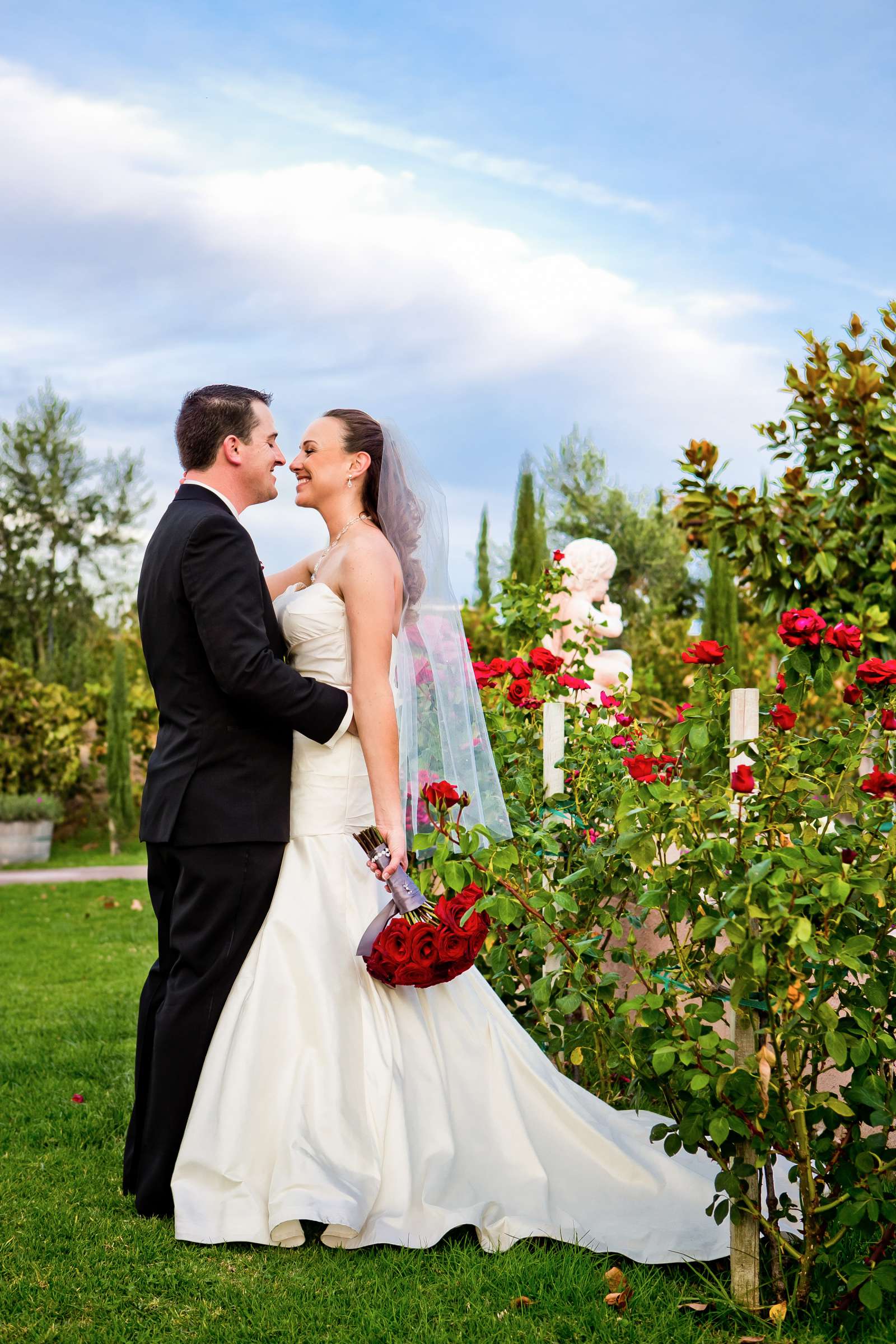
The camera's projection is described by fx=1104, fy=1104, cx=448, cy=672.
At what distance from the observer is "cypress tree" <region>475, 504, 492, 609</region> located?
98.1 feet

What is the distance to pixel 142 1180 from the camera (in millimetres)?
3098

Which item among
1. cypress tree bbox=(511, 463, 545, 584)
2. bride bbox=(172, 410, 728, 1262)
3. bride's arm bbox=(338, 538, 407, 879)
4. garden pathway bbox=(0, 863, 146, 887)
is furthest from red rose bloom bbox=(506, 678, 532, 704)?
cypress tree bbox=(511, 463, 545, 584)

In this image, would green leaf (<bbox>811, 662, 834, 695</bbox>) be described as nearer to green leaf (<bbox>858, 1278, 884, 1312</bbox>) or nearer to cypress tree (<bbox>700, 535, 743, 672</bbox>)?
green leaf (<bbox>858, 1278, 884, 1312</bbox>)

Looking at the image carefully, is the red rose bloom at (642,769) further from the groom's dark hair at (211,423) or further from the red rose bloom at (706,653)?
the groom's dark hair at (211,423)

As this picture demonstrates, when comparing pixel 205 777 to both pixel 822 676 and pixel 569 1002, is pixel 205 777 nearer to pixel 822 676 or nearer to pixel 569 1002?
pixel 569 1002

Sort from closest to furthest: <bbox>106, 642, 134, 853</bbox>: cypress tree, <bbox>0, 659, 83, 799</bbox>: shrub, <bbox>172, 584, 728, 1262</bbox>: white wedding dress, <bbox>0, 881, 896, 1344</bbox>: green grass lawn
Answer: <bbox>0, 881, 896, 1344</bbox>: green grass lawn, <bbox>172, 584, 728, 1262</bbox>: white wedding dress, <bbox>0, 659, 83, 799</bbox>: shrub, <bbox>106, 642, 134, 853</bbox>: cypress tree

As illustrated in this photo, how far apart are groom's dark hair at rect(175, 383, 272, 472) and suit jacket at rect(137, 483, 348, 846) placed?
15 centimetres

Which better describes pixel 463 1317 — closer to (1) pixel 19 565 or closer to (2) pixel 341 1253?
(2) pixel 341 1253

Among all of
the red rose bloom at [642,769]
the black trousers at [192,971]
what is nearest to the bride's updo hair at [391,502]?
the black trousers at [192,971]

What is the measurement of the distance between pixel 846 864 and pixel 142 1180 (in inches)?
83.4

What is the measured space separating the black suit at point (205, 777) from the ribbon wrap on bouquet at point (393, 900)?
0.32 meters

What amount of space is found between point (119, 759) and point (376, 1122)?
14.1m

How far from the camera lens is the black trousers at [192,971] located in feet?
10.1

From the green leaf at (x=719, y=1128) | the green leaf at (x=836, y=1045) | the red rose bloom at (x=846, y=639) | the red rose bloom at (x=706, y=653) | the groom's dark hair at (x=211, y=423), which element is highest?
the groom's dark hair at (x=211, y=423)
